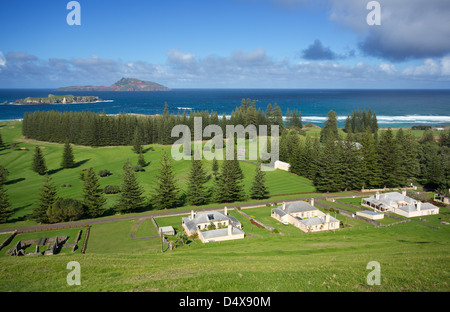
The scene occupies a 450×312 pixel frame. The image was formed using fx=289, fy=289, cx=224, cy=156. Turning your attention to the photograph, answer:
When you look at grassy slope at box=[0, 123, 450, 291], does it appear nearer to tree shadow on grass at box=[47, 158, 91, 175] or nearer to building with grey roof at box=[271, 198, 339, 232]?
building with grey roof at box=[271, 198, 339, 232]

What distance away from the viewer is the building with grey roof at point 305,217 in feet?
123

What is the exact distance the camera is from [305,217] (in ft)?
137

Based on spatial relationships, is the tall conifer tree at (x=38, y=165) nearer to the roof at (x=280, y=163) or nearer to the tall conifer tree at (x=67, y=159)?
the tall conifer tree at (x=67, y=159)

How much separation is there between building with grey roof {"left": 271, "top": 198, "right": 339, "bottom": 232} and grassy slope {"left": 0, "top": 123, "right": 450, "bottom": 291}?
142 centimetres

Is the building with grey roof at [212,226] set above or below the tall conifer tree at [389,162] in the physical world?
below

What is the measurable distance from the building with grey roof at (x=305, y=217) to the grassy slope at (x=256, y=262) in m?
1.42

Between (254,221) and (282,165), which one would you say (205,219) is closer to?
(254,221)

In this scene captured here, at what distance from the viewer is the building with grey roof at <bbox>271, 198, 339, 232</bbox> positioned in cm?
3753

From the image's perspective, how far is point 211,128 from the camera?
10788 centimetres

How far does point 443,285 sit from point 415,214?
31.8 meters

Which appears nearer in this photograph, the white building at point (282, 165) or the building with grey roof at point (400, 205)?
the building with grey roof at point (400, 205)

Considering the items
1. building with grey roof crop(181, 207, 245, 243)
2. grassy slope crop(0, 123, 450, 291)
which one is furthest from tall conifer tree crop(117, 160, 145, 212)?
building with grey roof crop(181, 207, 245, 243)

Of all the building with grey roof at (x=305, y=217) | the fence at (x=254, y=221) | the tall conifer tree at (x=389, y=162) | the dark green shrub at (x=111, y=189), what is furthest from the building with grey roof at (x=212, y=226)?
the tall conifer tree at (x=389, y=162)
